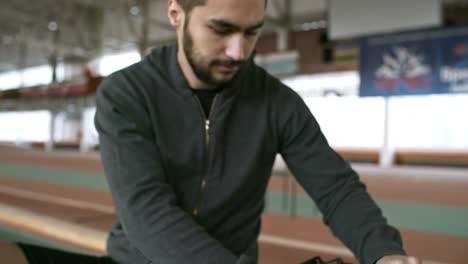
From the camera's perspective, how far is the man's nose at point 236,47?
87 centimetres

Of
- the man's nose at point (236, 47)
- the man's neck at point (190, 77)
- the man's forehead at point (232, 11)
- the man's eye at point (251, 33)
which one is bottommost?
the man's neck at point (190, 77)

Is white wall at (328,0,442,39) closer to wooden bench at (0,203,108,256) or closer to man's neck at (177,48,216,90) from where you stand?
wooden bench at (0,203,108,256)

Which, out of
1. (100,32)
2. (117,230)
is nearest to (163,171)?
(117,230)

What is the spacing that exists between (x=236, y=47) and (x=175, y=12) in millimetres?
172

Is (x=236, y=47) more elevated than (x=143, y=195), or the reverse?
(x=236, y=47)

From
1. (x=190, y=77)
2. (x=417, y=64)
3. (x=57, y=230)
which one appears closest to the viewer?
(x=190, y=77)

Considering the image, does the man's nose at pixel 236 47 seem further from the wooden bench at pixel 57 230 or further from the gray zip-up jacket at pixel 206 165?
the wooden bench at pixel 57 230

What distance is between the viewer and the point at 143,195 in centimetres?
80

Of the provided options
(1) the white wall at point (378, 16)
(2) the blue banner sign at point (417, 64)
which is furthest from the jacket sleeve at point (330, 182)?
(1) the white wall at point (378, 16)

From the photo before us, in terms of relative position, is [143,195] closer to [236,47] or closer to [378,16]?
[236,47]

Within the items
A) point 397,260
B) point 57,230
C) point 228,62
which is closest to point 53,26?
point 57,230

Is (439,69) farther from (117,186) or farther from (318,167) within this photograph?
(117,186)

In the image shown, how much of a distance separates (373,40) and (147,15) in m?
7.79

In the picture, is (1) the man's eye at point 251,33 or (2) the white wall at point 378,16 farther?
(2) the white wall at point 378,16
